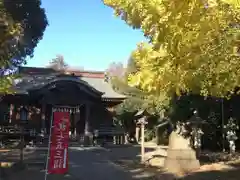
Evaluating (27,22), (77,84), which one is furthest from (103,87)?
(27,22)

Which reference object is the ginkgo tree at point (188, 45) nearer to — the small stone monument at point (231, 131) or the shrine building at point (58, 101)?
the small stone monument at point (231, 131)

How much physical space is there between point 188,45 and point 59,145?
3.96 m

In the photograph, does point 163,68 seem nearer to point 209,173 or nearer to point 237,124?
point 209,173

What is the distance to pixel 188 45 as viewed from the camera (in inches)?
275

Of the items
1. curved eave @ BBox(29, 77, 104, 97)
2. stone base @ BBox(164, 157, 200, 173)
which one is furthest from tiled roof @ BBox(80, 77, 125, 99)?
stone base @ BBox(164, 157, 200, 173)

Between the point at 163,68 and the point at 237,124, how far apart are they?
1578cm

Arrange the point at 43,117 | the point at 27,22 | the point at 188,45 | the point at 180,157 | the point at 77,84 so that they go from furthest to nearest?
the point at 27,22, the point at 77,84, the point at 43,117, the point at 180,157, the point at 188,45

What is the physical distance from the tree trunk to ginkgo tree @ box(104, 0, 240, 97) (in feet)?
22.3

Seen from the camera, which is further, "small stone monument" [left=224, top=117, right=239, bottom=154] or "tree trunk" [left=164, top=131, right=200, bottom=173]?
"small stone monument" [left=224, top=117, right=239, bottom=154]

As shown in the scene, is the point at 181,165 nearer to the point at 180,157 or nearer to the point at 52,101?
the point at 180,157

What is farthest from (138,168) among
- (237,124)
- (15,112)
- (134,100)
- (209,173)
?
(15,112)

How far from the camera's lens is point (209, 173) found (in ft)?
44.0

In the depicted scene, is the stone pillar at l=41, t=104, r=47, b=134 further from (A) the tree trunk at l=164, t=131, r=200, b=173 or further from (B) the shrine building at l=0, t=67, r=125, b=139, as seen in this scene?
(A) the tree trunk at l=164, t=131, r=200, b=173

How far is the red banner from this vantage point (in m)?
8.69
